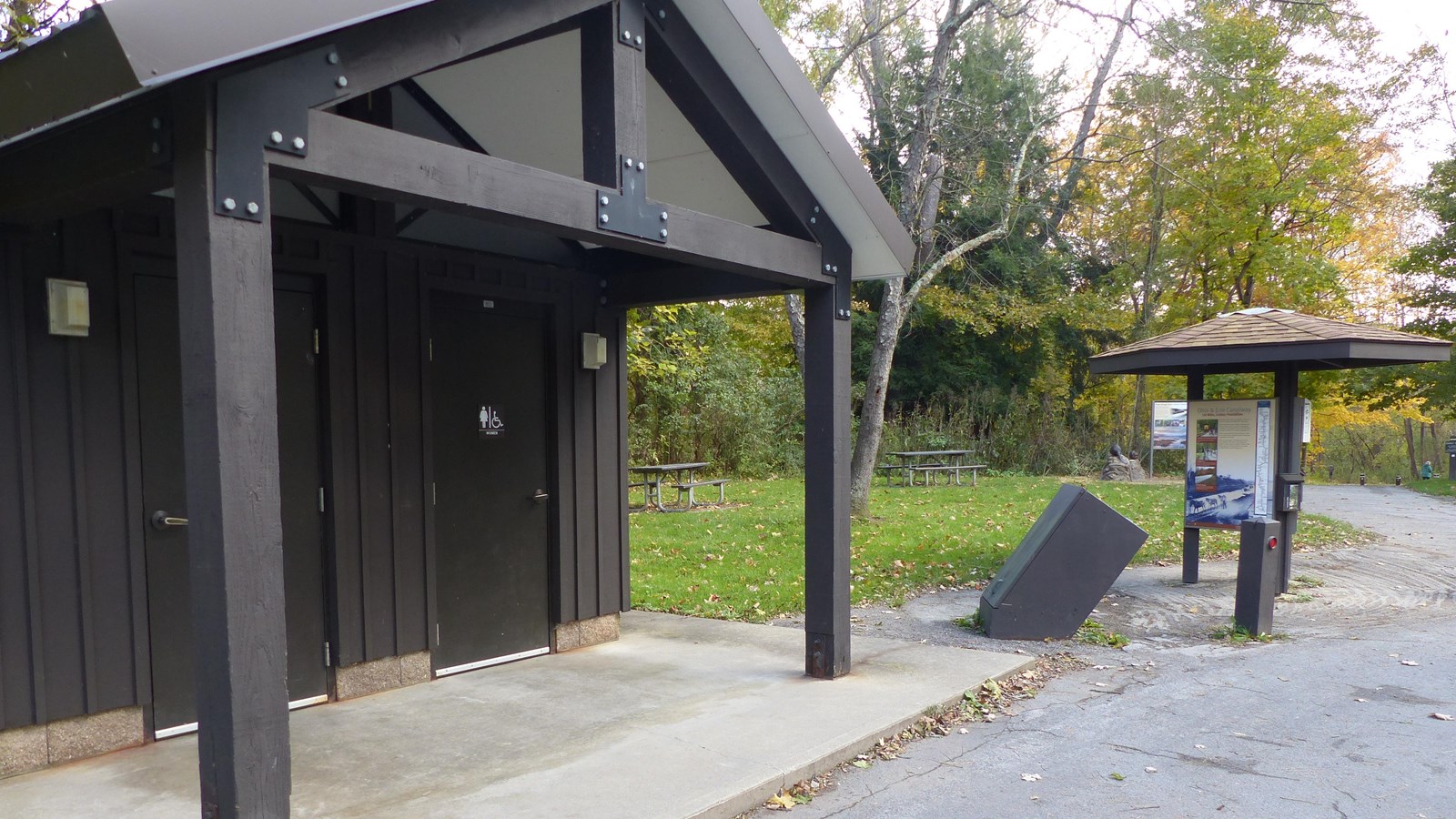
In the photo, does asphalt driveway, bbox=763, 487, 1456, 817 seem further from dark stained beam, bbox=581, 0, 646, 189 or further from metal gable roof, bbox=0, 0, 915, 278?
metal gable roof, bbox=0, 0, 915, 278

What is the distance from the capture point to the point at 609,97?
151 inches

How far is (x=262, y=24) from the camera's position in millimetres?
2402

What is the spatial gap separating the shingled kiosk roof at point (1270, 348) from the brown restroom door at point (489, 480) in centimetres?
565

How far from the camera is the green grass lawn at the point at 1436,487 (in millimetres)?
17920

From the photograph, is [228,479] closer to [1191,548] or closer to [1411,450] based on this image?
[1191,548]

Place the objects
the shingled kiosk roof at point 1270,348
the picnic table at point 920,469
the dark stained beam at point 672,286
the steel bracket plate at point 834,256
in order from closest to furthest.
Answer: the steel bracket plate at point 834,256, the dark stained beam at point 672,286, the shingled kiosk roof at point 1270,348, the picnic table at point 920,469

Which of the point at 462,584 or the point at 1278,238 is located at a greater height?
the point at 1278,238

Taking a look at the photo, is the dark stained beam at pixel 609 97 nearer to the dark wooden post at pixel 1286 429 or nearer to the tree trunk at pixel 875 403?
the dark wooden post at pixel 1286 429

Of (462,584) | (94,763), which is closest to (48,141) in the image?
(94,763)

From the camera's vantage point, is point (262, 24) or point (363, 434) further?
point (363, 434)

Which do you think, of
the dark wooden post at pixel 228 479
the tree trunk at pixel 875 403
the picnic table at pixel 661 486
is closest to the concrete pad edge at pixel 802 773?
the dark wooden post at pixel 228 479

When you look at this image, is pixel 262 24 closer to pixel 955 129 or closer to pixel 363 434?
pixel 363 434

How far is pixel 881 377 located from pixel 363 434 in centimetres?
809

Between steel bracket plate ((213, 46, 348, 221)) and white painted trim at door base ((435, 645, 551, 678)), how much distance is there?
3464mm
